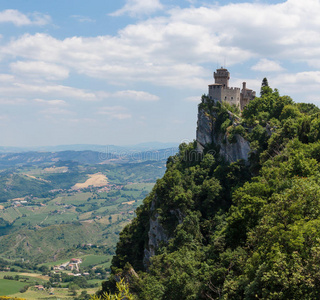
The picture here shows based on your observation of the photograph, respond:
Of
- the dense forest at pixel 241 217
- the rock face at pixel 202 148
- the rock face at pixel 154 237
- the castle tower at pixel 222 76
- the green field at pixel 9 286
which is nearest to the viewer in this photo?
the dense forest at pixel 241 217

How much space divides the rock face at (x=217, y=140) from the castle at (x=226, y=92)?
14.8ft

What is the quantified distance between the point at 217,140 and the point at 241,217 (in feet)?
132

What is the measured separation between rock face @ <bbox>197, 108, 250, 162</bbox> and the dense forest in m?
0.99

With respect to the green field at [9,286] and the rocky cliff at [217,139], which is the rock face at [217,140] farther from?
the green field at [9,286]

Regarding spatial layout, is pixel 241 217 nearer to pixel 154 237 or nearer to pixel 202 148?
pixel 154 237

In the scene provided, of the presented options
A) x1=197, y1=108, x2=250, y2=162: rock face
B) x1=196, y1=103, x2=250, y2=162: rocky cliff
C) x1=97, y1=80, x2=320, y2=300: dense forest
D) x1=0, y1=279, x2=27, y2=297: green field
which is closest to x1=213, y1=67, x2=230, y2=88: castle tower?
x1=97, y1=80, x2=320, y2=300: dense forest

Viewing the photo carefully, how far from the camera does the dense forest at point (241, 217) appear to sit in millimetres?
23297

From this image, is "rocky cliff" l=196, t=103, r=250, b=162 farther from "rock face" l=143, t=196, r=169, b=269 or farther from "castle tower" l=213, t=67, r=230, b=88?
"rock face" l=143, t=196, r=169, b=269

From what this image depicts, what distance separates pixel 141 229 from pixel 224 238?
42.2 meters

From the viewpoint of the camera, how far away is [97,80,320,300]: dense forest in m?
23.3

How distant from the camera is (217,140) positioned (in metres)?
→ 75.0

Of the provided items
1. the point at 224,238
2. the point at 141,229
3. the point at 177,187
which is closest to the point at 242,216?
the point at 224,238

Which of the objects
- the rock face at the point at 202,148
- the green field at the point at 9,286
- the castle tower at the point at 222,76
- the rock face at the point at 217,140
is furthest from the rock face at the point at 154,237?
the green field at the point at 9,286

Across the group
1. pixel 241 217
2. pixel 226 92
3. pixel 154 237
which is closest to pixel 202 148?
pixel 226 92
